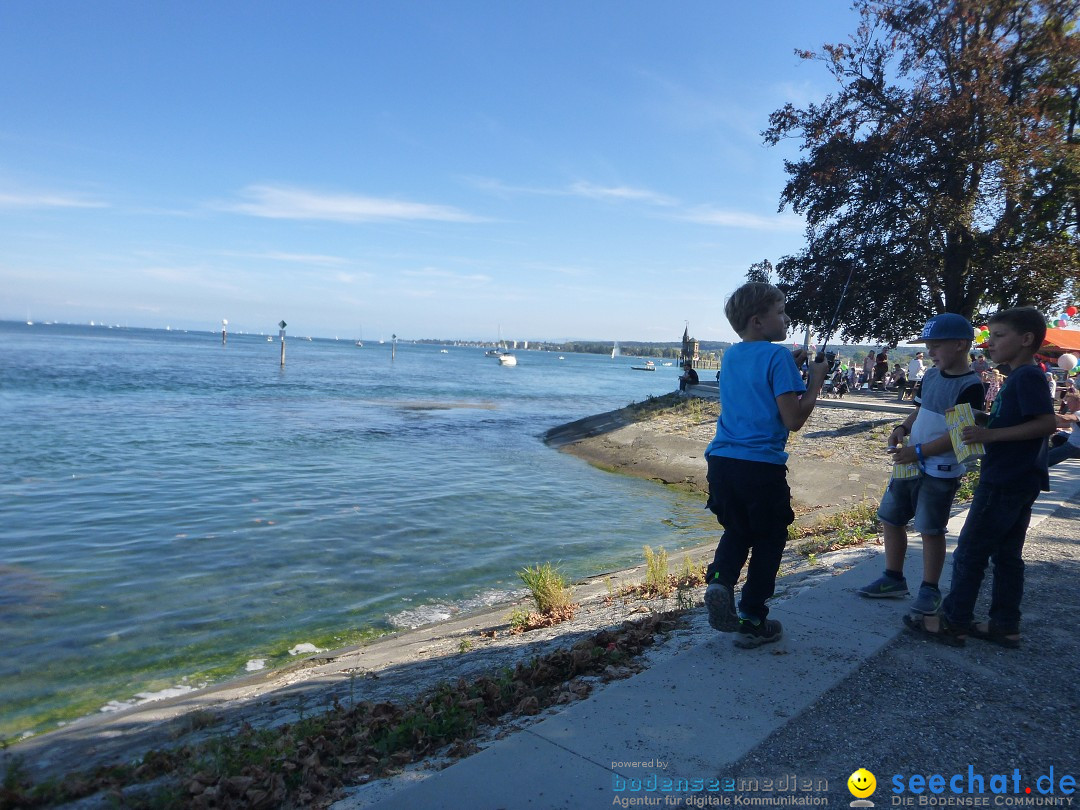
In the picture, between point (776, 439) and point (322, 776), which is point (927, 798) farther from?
point (322, 776)

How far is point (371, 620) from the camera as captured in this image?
772 cm

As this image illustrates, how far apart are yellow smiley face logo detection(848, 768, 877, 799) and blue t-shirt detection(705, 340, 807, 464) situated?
1.52 metres

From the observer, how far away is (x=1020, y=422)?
378 centimetres

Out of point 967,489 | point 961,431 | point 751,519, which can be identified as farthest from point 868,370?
point 751,519

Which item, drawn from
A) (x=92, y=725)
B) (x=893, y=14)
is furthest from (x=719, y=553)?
(x=893, y=14)

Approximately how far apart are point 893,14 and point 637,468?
13247 millimetres

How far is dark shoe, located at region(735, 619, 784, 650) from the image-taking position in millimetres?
3871

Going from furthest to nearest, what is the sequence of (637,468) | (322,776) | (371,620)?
(637,468) < (371,620) < (322,776)

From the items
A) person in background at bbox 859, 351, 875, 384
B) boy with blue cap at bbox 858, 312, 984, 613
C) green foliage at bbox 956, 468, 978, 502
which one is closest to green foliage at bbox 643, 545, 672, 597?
boy with blue cap at bbox 858, 312, 984, 613

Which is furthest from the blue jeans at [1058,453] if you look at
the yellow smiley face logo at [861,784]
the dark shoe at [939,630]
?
the yellow smiley face logo at [861,784]

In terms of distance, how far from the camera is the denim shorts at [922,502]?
431 centimetres

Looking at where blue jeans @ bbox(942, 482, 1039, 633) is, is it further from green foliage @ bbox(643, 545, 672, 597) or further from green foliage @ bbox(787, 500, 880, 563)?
green foliage @ bbox(643, 545, 672, 597)

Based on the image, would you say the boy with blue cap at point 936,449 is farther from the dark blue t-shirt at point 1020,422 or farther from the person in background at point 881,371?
the person in background at point 881,371

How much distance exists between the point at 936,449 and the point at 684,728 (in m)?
2.52
